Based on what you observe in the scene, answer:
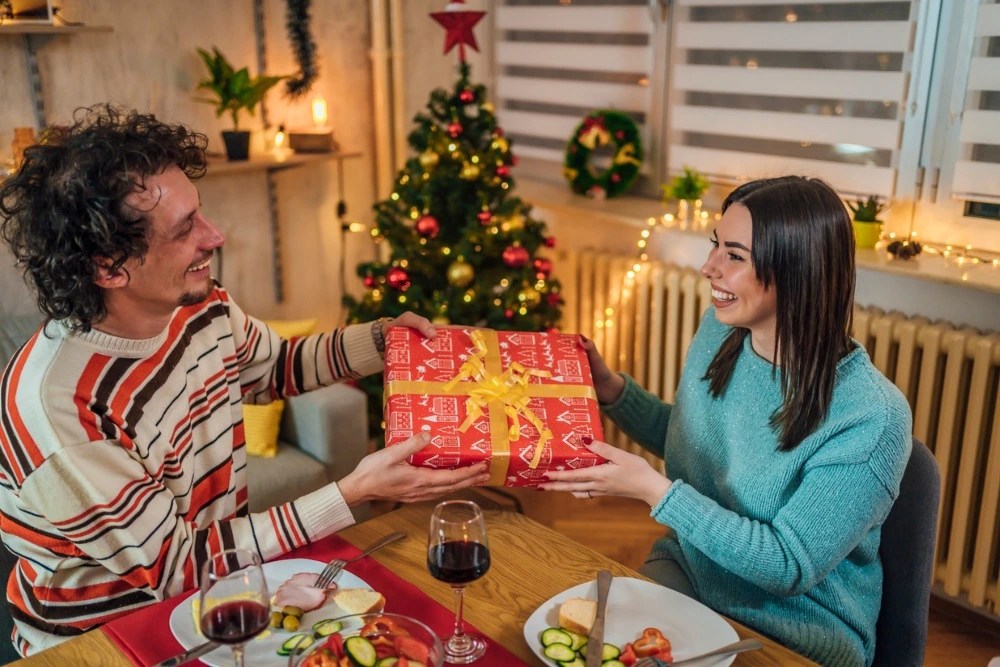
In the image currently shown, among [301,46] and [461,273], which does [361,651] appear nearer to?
[461,273]

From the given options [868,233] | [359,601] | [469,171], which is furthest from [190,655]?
[868,233]

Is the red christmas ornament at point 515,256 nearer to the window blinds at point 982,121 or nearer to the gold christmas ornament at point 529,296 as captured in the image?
the gold christmas ornament at point 529,296

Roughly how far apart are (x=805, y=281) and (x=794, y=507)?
0.38 m

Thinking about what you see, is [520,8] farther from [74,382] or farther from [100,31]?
[74,382]

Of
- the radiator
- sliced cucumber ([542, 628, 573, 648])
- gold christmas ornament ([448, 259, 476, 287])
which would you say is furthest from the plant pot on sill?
sliced cucumber ([542, 628, 573, 648])

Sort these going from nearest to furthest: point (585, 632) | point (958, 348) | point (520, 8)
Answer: point (585, 632) → point (958, 348) → point (520, 8)

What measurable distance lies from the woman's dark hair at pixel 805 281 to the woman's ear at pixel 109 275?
1.06 metres

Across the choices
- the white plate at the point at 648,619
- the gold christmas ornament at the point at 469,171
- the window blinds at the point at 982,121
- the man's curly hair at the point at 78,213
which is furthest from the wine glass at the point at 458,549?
the window blinds at the point at 982,121

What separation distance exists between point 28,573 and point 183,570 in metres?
0.29

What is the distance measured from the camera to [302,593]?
55.8 inches

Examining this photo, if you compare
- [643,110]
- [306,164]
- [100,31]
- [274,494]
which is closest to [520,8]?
[643,110]

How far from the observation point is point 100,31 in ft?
9.40

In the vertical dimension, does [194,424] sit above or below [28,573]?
above

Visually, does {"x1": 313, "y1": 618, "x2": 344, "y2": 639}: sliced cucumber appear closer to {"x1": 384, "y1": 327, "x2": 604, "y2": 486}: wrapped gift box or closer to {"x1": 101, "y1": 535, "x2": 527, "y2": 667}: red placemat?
{"x1": 101, "y1": 535, "x2": 527, "y2": 667}: red placemat
